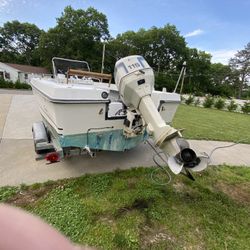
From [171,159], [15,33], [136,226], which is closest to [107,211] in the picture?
[136,226]

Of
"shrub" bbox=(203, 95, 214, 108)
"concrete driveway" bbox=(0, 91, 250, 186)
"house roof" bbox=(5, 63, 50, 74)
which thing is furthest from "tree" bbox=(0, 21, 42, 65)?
"concrete driveway" bbox=(0, 91, 250, 186)

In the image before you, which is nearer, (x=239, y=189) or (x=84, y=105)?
(x=84, y=105)

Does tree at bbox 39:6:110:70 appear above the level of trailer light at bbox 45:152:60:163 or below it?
above

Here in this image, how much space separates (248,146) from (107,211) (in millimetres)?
4907

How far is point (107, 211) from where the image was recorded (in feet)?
8.00

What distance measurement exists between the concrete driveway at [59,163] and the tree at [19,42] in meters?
41.3

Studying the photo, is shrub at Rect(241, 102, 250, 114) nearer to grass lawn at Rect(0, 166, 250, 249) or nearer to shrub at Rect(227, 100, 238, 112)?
shrub at Rect(227, 100, 238, 112)

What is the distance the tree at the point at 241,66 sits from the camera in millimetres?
41594

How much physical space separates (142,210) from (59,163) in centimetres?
177

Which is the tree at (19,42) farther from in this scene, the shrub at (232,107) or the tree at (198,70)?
the shrub at (232,107)

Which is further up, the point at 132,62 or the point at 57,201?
the point at 132,62

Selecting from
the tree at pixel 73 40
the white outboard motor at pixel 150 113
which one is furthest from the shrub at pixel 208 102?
the tree at pixel 73 40

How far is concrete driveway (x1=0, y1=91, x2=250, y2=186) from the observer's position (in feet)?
10.5

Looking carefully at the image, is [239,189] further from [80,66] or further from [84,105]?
[80,66]
